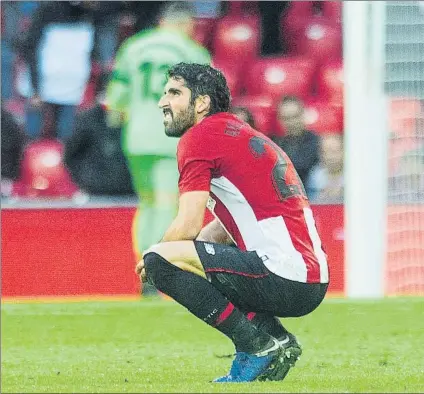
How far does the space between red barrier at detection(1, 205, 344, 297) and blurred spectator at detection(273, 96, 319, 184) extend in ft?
2.00

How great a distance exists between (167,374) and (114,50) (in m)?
6.98

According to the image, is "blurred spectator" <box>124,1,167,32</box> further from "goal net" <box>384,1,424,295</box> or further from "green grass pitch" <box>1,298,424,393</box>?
"green grass pitch" <box>1,298,424,393</box>

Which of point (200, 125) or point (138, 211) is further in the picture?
point (138, 211)

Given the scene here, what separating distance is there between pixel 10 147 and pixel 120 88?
58.6 inches

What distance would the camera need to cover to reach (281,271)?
5664 mm

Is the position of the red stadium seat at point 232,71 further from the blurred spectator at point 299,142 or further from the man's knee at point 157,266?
the man's knee at point 157,266

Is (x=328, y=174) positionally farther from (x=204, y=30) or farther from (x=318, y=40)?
(x=204, y=30)

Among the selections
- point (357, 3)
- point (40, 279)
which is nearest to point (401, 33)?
point (357, 3)

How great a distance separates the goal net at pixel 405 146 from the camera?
11594 mm

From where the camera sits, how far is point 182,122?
585 centimetres

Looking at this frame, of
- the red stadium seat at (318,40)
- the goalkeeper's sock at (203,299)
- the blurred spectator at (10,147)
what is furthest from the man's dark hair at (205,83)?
the red stadium seat at (318,40)

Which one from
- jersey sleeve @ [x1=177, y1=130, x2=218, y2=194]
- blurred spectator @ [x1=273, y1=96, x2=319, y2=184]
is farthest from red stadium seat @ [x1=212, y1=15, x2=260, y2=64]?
jersey sleeve @ [x1=177, y1=130, x2=218, y2=194]

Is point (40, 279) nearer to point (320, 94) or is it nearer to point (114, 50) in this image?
point (114, 50)

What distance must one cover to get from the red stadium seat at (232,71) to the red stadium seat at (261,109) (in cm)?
11
